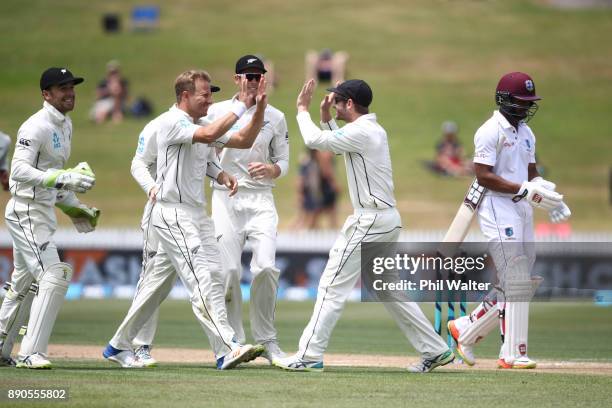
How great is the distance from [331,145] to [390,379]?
6.63ft

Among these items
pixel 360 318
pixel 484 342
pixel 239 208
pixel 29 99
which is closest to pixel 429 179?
pixel 29 99

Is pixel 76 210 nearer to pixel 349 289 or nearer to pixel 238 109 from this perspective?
pixel 238 109

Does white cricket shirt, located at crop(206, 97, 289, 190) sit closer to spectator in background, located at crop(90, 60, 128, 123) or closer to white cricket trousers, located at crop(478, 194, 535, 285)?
white cricket trousers, located at crop(478, 194, 535, 285)

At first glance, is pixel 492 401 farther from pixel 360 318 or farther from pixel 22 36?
pixel 22 36

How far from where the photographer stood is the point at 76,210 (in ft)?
36.0

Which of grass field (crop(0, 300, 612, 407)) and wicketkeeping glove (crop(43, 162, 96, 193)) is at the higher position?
wicketkeeping glove (crop(43, 162, 96, 193))

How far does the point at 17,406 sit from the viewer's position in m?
7.99

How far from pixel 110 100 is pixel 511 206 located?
113 feet

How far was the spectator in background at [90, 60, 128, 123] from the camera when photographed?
141 ft

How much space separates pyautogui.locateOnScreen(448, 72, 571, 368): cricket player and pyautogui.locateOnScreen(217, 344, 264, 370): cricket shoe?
2340mm

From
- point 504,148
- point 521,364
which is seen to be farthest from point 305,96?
point 521,364

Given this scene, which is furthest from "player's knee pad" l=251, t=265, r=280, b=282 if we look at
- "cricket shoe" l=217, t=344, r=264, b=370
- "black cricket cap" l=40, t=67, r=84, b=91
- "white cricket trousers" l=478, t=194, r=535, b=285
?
"black cricket cap" l=40, t=67, r=84, b=91

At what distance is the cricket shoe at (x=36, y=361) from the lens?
10.1 metres

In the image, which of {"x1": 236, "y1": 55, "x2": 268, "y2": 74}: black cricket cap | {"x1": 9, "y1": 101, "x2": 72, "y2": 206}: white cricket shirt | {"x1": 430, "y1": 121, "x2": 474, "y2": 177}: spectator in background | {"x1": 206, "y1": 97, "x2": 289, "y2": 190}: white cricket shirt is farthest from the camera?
{"x1": 430, "y1": 121, "x2": 474, "y2": 177}: spectator in background
